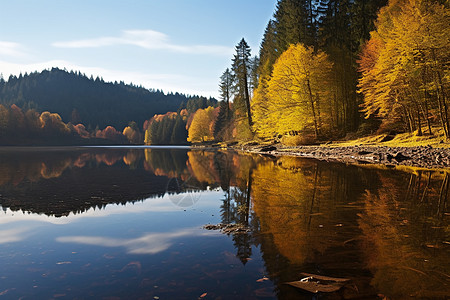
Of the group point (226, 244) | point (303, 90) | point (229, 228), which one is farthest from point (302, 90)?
point (226, 244)

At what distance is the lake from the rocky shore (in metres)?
9.19

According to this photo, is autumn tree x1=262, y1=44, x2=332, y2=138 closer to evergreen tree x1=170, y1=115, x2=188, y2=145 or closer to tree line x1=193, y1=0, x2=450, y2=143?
tree line x1=193, y1=0, x2=450, y2=143

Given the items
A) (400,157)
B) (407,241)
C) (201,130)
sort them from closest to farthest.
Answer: (407,241) → (400,157) → (201,130)

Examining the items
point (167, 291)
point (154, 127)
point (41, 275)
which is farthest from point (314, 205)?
point (154, 127)

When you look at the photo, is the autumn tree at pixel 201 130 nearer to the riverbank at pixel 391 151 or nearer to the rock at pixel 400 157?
the riverbank at pixel 391 151

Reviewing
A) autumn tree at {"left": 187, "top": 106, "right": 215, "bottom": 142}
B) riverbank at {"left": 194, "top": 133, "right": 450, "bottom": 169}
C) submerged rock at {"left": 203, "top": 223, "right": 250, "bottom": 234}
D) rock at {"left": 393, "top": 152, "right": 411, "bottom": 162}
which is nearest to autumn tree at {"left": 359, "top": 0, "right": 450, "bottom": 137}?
riverbank at {"left": 194, "top": 133, "right": 450, "bottom": 169}

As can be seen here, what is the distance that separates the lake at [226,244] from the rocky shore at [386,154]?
9190mm

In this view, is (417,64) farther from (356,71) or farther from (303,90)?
(356,71)

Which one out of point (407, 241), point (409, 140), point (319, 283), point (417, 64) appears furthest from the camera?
point (409, 140)

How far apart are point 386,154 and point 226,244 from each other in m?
21.9

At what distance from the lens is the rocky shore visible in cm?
1922

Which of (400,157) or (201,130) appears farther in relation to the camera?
(201,130)

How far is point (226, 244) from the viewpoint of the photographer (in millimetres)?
6023

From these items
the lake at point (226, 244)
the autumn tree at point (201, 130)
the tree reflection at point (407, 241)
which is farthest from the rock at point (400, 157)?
the autumn tree at point (201, 130)
